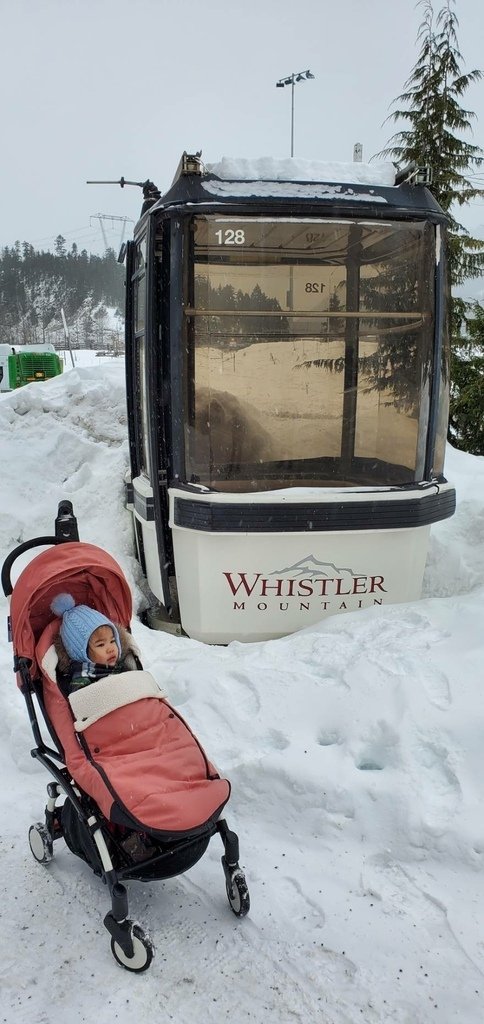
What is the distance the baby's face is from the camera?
2873 mm

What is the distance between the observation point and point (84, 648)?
111 inches

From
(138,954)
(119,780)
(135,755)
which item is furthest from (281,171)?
(138,954)

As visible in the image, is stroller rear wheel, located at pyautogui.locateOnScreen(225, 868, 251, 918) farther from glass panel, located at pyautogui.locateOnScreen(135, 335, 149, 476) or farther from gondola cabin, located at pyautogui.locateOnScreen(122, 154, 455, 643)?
glass panel, located at pyautogui.locateOnScreen(135, 335, 149, 476)

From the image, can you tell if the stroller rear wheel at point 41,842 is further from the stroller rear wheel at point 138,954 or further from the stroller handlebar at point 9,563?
the stroller handlebar at point 9,563

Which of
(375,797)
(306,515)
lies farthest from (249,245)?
(375,797)

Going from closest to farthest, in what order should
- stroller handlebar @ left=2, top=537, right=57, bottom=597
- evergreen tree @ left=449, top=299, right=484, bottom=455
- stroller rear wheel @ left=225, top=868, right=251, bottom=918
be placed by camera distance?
stroller rear wheel @ left=225, top=868, right=251, bottom=918 → stroller handlebar @ left=2, top=537, right=57, bottom=597 → evergreen tree @ left=449, top=299, right=484, bottom=455

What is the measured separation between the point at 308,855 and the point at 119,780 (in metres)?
1.00

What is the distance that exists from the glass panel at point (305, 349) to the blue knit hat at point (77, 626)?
1754mm

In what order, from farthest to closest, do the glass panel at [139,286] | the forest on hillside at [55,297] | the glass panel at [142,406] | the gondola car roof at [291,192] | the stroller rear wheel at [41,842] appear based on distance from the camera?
the forest on hillside at [55,297], the glass panel at [142,406], the glass panel at [139,286], the gondola car roof at [291,192], the stroller rear wheel at [41,842]

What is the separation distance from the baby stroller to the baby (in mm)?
64

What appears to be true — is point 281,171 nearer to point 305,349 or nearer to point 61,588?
point 305,349

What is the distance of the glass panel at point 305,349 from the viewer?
14.6 feet

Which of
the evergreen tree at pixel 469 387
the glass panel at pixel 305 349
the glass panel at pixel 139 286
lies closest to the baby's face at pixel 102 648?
the glass panel at pixel 305 349

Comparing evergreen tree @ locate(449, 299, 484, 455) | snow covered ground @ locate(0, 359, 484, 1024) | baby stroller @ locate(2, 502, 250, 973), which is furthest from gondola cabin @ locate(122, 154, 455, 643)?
evergreen tree @ locate(449, 299, 484, 455)
